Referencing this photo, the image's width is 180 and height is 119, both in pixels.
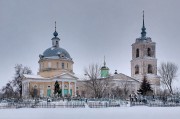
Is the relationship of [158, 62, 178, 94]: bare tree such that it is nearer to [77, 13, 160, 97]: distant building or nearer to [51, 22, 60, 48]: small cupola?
[77, 13, 160, 97]: distant building

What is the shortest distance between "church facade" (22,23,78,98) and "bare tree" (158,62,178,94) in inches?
589

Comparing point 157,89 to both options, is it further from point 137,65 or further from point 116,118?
point 116,118

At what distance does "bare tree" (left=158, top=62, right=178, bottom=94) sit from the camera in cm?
5869

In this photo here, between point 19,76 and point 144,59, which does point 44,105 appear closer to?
point 19,76

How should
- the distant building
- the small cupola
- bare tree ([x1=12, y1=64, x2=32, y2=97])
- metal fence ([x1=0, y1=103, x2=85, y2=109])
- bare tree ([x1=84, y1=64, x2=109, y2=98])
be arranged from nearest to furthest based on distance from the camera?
metal fence ([x1=0, y1=103, x2=85, y2=109]) < bare tree ([x1=84, y1=64, x2=109, y2=98]) < bare tree ([x1=12, y1=64, x2=32, y2=97]) < the small cupola < the distant building

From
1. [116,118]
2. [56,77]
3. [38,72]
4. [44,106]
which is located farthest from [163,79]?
[116,118]

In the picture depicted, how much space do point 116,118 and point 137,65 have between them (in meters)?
52.5

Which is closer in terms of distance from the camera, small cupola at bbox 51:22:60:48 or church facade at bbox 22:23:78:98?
church facade at bbox 22:23:78:98

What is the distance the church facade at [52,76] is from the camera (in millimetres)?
61125

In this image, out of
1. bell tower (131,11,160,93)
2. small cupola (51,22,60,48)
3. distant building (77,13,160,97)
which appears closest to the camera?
small cupola (51,22,60,48)

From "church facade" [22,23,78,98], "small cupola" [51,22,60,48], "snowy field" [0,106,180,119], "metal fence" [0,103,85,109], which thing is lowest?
"metal fence" [0,103,85,109]

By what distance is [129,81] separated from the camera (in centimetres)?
6825

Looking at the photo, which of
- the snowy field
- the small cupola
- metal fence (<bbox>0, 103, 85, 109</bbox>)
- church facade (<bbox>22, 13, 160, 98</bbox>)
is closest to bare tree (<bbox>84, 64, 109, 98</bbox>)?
church facade (<bbox>22, 13, 160, 98</bbox>)

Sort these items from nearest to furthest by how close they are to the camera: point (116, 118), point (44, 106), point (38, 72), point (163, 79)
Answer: point (116, 118), point (44, 106), point (163, 79), point (38, 72)
